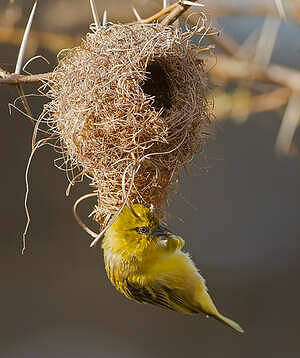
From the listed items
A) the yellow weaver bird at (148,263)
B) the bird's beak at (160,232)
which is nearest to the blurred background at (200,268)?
the yellow weaver bird at (148,263)

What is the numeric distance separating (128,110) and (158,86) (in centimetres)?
32

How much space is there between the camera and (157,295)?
8.11 feet

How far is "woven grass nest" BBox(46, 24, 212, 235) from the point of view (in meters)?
2.21

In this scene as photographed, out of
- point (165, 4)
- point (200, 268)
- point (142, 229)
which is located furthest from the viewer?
point (200, 268)

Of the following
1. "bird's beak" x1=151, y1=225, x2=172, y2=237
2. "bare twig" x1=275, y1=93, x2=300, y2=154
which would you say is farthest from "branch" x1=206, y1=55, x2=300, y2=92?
"bird's beak" x1=151, y1=225, x2=172, y2=237

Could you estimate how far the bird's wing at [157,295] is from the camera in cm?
242

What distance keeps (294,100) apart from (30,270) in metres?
4.10

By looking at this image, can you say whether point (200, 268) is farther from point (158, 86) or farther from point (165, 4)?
point (165, 4)

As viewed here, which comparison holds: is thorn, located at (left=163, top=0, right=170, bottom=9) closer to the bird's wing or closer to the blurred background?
the bird's wing

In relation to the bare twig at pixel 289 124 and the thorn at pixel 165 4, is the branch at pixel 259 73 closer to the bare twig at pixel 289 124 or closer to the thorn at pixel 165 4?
the bare twig at pixel 289 124

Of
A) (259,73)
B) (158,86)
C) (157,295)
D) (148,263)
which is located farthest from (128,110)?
(259,73)

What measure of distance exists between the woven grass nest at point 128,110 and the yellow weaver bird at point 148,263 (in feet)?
0.27

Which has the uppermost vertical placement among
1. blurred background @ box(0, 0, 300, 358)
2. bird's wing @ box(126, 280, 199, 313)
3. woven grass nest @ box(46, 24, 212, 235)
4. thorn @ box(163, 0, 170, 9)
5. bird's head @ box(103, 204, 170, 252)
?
thorn @ box(163, 0, 170, 9)

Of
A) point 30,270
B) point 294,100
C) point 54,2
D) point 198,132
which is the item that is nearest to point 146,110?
point 198,132
